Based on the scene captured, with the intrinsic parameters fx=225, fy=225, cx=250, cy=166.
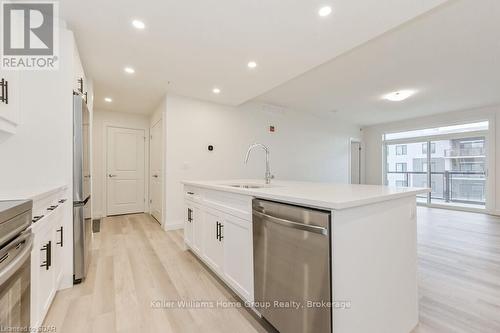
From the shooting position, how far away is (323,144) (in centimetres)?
657

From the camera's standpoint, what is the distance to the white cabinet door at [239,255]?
163 cm

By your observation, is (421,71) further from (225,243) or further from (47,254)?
(47,254)

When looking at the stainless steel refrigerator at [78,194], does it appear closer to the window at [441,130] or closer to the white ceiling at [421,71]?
the white ceiling at [421,71]

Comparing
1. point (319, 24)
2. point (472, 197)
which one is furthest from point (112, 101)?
point (472, 197)

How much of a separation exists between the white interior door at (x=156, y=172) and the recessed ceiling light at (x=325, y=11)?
354 cm

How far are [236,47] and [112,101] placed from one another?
326cm

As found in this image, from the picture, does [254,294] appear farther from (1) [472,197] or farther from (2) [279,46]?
(1) [472,197]

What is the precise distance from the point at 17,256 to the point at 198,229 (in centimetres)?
164

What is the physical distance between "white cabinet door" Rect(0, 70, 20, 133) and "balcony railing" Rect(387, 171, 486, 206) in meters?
8.47

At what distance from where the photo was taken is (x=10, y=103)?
166cm

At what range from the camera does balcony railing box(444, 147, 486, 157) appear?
18.3ft

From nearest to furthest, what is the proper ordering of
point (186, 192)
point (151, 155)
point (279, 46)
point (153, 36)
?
point (153, 36) → point (279, 46) → point (186, 192) → point (151, 155)

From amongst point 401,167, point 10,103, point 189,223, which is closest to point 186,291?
point 189,223

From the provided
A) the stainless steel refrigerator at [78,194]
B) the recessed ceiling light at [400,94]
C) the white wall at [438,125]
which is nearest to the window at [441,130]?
the white wall at [438,125]
